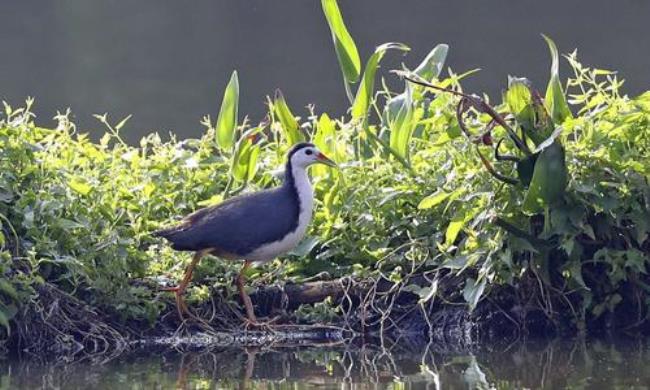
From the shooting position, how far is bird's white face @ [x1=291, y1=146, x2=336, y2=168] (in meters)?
7.96

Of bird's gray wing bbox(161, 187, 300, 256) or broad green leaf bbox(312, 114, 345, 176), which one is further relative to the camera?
broad green leaf bbox(312, 114, 345, 176)

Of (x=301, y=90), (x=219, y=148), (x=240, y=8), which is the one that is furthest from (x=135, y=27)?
(x=219, y=148)

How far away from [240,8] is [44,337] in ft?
44.8

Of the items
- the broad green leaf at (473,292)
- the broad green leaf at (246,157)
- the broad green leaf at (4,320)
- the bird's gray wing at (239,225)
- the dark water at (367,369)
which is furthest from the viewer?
the broad green leaf at (246,157)

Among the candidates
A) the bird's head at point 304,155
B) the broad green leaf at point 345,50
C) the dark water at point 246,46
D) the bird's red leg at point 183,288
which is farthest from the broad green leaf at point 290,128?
the dark water at point 246,46

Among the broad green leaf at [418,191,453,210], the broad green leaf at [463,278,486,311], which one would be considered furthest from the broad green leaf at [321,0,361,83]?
the broad green leaf at [463,278,486,311]

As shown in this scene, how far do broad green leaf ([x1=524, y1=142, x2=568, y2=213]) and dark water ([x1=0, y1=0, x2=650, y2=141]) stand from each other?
332 inches

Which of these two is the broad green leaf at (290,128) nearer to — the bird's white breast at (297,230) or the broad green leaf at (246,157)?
the broad green leaf at (246,157)

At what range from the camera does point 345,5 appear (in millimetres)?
20578

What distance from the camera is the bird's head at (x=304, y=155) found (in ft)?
26.1

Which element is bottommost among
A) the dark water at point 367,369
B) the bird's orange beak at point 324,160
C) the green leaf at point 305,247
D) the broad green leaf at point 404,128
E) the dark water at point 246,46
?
the dark water at point 367,369

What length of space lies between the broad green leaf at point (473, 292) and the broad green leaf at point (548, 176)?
45cm

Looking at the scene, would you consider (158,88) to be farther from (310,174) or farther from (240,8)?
(310,174)

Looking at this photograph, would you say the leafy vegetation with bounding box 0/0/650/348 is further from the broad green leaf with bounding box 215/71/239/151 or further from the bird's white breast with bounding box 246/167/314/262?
the bird's white breast with bounding box 246/167/314/262
